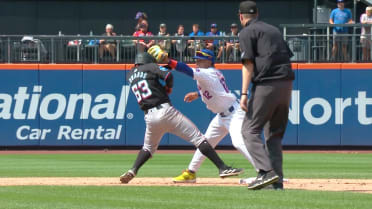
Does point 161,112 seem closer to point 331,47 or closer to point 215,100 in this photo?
point 215,100

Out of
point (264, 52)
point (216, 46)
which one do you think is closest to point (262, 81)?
point (264, 52)

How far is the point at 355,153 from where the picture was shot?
67.7 ft

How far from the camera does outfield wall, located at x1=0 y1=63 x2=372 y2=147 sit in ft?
70.4

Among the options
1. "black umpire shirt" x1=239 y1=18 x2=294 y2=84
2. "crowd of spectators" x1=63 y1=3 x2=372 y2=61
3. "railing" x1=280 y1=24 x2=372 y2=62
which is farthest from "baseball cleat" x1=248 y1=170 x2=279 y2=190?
"railing" x1=280 y1=24 x2=372 y2=62

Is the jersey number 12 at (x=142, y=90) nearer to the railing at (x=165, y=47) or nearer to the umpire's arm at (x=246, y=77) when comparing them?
the umpire's arm at (x=246, y=77)

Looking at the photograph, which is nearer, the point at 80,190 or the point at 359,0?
the point at 80,190

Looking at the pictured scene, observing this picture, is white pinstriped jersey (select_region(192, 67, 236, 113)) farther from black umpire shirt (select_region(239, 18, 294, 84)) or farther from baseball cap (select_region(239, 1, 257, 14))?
black umpire shirt (select_region(239, 18, 294, 84))

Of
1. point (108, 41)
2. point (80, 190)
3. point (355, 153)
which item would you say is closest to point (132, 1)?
point (108, 41)

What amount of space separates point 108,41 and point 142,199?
12.9 metres

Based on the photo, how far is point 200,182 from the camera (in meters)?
12.2

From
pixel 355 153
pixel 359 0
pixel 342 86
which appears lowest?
pixel 355 153

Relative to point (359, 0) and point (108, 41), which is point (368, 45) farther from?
point (108, 41)

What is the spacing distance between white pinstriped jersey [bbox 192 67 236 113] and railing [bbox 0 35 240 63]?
9.94 metres

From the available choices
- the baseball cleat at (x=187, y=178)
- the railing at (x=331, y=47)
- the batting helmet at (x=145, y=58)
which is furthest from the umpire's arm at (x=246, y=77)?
the railing at (x=331, y=47)
